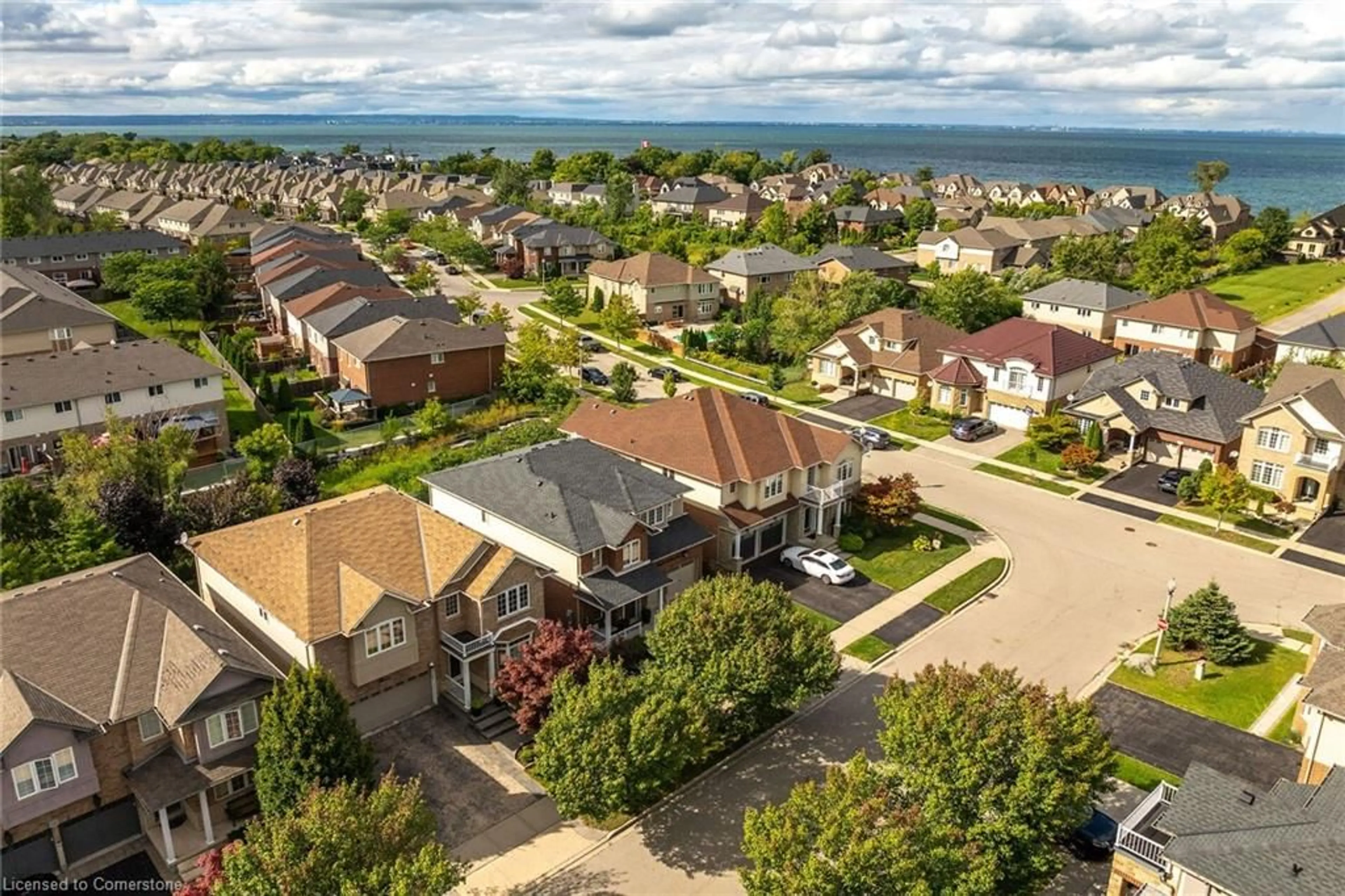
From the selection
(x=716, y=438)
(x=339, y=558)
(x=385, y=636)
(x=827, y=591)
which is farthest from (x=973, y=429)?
(x=339, y=558)

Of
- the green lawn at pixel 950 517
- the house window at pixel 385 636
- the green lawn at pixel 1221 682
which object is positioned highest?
the house window at pixel 385 636

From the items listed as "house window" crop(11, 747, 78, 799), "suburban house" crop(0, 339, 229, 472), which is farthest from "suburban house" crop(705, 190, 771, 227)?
"house window" crop(11, 747, 78, 799)

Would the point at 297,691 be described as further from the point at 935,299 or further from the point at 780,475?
the point at 935,299

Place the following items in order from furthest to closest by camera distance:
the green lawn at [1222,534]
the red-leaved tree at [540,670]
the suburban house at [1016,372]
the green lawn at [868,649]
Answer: the suburban house at [1016,372], the green lawn at [1222,534], the green lawn at [868,649], the red-leaved tree at [540,670]

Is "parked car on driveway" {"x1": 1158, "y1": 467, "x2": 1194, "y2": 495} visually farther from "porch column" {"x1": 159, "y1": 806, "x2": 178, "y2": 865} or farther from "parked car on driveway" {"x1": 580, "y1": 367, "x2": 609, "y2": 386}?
"porch column" {"x1": 159, "y1": 806, "x2": 178, "y2": 865}

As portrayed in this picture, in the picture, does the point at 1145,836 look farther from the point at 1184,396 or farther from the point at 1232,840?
the point at 1184,396

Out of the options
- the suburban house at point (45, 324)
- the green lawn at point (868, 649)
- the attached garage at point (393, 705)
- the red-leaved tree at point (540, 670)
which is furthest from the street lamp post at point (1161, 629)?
the suburban house at point (45, 324)

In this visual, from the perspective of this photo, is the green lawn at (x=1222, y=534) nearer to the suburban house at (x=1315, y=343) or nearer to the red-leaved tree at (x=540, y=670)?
the suburban house at (x=1315, y=343)
